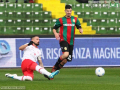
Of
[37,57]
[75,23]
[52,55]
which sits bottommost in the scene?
[52,55]

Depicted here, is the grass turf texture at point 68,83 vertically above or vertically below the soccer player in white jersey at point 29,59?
below

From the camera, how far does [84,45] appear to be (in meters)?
14.7

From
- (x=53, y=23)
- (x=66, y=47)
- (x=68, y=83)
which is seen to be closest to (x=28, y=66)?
(x=68, y=83)

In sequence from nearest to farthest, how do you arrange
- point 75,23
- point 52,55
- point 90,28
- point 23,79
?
point 23,79 < point 75,23 < point 52,55 < point 90,28

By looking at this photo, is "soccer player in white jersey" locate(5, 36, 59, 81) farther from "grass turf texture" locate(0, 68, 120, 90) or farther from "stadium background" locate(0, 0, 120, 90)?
"stadium background" locate(0, 0, 120, 90)

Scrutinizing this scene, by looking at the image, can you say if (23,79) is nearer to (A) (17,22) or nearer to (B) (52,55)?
(B) (52,55)

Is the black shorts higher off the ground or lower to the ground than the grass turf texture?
higher

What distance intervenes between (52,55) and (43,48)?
0.48 metres

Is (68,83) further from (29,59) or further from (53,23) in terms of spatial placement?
(53,23)

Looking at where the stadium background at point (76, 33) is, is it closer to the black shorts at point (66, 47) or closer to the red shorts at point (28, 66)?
the black shorts at point (66, 47)

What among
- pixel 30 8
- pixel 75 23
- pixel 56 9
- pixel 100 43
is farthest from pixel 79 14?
pixel 75 23

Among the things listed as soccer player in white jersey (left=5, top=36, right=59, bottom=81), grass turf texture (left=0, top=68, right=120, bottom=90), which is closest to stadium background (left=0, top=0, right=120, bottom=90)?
grass turf texture (left=0, top=68, right=120, bottom=90)

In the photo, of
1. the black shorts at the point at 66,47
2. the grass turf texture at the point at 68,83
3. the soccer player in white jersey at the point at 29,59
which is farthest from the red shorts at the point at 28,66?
the black shorts at the point at 66,47

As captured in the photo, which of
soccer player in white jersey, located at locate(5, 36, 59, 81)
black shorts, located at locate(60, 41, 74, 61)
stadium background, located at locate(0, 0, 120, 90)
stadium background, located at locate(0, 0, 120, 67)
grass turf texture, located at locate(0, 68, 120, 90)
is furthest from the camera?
stadium background, located at locate(0, 0, 120, 67)
